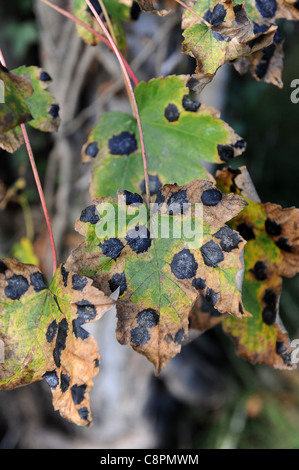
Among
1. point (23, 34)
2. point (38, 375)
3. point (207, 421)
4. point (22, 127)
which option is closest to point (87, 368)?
point (38, 375)

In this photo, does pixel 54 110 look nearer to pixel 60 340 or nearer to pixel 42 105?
pixel 42 105

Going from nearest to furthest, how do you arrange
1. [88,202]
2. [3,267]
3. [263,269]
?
[3,267] < [263,269] < [88,202]

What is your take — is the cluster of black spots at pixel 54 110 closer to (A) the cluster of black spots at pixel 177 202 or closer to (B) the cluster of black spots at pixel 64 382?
(A) the cluster of black spots at pixel 177 202

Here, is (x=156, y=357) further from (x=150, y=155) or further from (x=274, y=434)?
(x=274, y=434)

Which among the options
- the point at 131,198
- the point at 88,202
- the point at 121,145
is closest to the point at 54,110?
the point at 121,145

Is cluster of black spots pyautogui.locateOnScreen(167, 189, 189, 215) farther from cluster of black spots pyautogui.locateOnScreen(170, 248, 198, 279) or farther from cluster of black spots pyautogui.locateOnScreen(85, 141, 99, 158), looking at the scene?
cluster of black spots pyautogui.locateOnScreen(85, 141, 99, 158)

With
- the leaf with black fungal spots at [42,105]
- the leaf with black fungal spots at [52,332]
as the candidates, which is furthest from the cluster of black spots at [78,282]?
the leaf with black fungal spots at [42,105]
